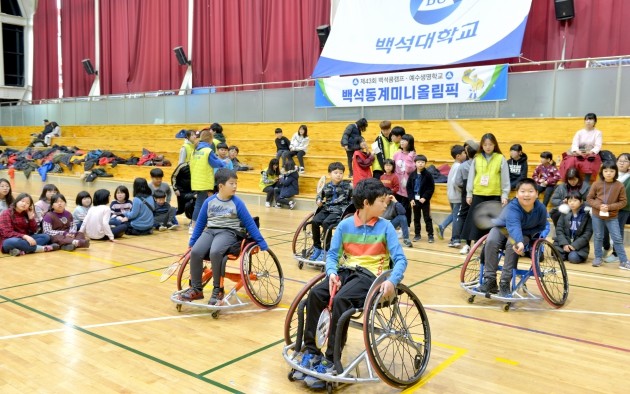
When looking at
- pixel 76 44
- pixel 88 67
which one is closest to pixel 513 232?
pixel 88 67

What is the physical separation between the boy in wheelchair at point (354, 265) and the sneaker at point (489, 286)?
1.51 metres

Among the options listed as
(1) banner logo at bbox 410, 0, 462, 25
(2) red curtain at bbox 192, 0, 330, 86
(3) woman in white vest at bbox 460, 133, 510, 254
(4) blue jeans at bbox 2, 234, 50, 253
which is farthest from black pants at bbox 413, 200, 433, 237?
(2) red curtain at bbox 192, 0, 330, 86

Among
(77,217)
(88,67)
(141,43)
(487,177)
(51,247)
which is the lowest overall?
(51,247)

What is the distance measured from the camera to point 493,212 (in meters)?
5.63

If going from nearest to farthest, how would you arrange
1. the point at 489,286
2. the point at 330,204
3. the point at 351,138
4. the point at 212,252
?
the point at 212,252 < the point at 489,286 < the point at 330,204 < the point at 351,138

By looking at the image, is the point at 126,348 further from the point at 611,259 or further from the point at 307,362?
the point at 611,259

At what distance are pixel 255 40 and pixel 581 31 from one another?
26.5ft

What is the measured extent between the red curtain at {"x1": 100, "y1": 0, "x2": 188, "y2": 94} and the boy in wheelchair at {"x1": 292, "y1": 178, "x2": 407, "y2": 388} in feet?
48.0

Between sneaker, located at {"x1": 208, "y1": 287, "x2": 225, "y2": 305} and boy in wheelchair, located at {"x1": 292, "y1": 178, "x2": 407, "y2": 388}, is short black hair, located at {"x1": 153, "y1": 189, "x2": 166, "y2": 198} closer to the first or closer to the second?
sneaker, located at {"x1": 208, "y1": 287, "x2": 225, "y2": 305}

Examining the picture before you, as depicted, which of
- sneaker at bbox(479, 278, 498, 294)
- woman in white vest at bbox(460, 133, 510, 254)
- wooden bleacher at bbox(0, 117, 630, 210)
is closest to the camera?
sneaker at bbox(479, 278, 498, 294)

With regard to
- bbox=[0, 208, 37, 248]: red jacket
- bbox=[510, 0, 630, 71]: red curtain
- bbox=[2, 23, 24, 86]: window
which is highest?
bbox=[2, 23, 24, 86]: window

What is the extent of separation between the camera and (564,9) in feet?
32.0

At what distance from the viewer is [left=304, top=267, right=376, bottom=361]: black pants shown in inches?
109

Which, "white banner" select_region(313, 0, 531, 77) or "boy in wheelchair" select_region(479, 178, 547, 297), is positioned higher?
"white banner" select_region(313, 0, 531, 77)
